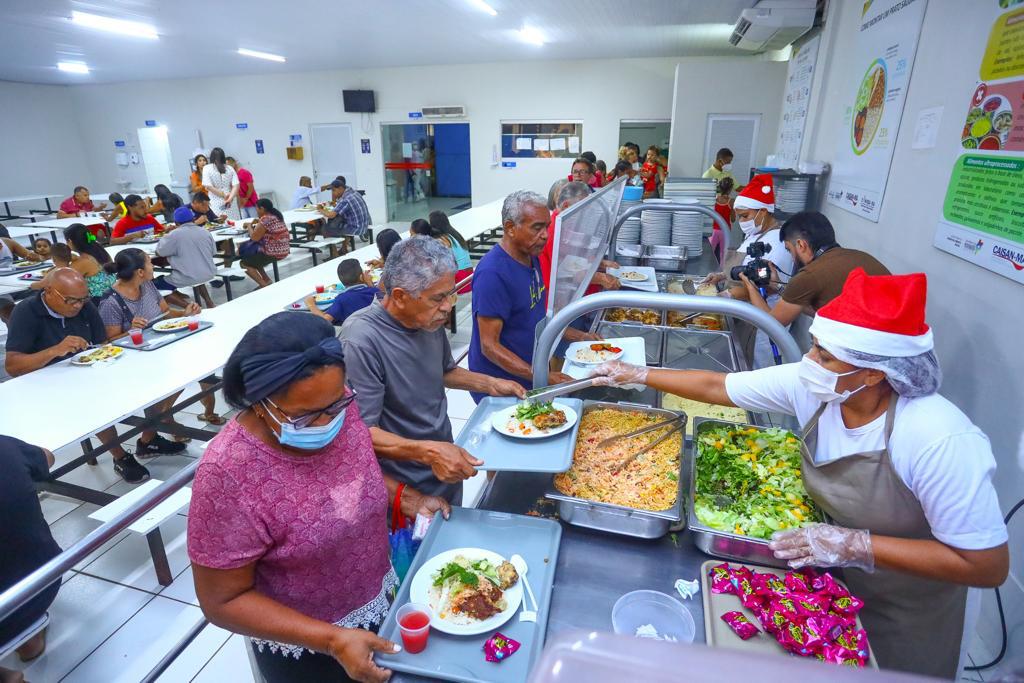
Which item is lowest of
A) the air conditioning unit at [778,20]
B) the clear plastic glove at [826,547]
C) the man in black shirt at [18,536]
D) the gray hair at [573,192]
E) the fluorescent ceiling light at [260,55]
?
the man in black shirt at [18,536]

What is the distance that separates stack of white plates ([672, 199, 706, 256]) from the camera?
Answer: 4.82m

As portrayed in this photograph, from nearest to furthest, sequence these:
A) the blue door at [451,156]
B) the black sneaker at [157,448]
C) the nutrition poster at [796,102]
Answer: the black sneaker at [157,448] < the nutrition poster at [796,102] < the blue door at [451,156]

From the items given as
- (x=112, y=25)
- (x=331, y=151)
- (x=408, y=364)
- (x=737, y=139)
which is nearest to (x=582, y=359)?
(x=408, y=364)

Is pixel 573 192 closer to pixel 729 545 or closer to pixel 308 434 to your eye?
pixel 729 545

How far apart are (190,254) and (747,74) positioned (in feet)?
24.8

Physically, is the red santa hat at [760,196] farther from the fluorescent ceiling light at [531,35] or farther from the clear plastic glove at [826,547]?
the fluorescent ceiling light at [531,35]

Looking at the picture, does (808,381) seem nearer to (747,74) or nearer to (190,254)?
(190,254)

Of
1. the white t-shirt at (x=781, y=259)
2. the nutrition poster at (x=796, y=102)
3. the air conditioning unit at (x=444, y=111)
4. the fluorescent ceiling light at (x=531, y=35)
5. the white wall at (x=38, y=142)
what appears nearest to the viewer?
the white t-shirt at (x=781, y=259)

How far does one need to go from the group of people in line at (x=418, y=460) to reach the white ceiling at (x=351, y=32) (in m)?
5.94

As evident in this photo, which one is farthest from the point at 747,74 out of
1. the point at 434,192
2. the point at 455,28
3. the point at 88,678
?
the point at 434,192

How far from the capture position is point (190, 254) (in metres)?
6.04

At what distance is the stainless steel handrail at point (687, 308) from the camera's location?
63.7 inches

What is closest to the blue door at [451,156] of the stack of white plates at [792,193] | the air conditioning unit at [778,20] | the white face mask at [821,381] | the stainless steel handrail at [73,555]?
the air conditioning unit at [778,20]

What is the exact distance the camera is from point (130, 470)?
367 centimetres
